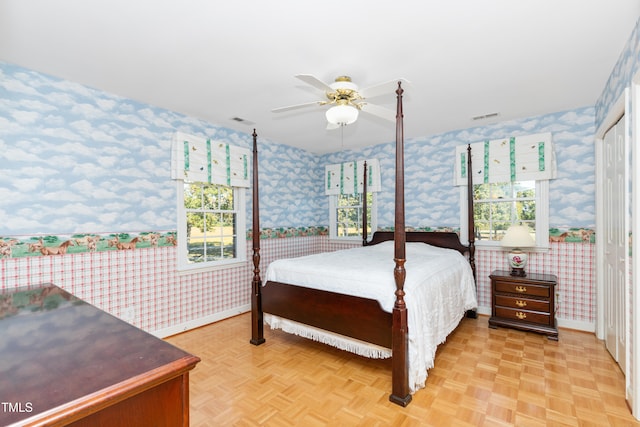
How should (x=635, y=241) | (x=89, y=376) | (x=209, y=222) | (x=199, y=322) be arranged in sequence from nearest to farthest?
1. (x=89, y=376)
2. (x=635, y=241)
3. (x=199, y=322)
4. (x=209, y=222)

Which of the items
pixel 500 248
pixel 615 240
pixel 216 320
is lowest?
pixel 216 320

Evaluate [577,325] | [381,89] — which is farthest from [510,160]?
[381,89]

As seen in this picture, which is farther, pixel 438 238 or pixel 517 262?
pixel 438 238

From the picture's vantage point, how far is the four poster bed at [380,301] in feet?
7.79

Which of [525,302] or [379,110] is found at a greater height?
[379,110]

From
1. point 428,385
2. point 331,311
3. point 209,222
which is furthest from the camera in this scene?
point 209,222

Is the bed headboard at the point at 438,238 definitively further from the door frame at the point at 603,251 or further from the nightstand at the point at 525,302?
the door frame at the point at 603,251

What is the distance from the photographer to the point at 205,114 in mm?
3844

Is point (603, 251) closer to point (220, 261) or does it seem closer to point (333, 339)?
point (333, 339)

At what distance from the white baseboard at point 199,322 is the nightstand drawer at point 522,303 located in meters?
3.26

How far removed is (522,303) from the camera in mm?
3600

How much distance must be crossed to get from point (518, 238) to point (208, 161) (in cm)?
376

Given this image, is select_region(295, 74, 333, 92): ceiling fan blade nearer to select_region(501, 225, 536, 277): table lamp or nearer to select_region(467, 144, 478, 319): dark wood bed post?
select_region(467, 144, 478, 319): dark wood bed post

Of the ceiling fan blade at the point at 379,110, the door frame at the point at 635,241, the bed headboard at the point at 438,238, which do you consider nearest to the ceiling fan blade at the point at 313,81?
the ceiling fan blade at the point at 379,110
